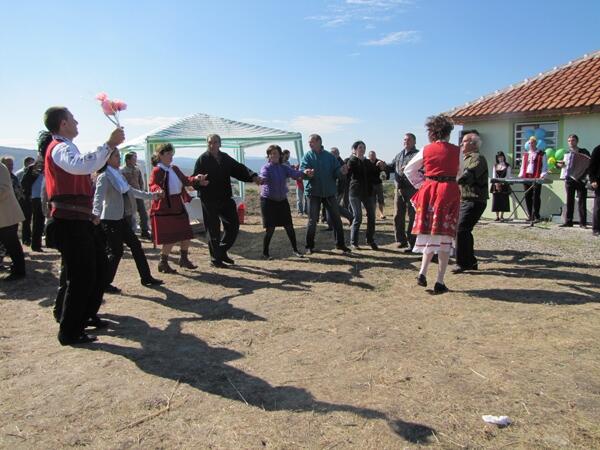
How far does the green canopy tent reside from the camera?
1289 centimetres

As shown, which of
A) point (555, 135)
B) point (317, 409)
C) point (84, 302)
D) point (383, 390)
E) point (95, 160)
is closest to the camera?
point (317, 409)

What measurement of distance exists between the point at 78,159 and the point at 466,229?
4.90 meters

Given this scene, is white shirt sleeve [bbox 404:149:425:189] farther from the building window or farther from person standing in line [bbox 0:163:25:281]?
the building window

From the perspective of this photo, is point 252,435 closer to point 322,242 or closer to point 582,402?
point 582,402

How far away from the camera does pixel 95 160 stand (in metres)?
3.60

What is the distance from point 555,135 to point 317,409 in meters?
12.0

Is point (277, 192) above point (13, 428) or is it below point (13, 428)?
above

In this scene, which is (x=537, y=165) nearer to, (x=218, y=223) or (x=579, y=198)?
(x=579, y=198)

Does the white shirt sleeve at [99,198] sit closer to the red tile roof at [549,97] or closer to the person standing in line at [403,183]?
the person standing in line at [403,183]

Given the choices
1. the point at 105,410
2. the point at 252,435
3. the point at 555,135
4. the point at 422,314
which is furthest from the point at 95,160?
the point at 555,135

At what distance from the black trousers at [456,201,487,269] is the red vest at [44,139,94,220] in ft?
15.3

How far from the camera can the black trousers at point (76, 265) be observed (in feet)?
13.0

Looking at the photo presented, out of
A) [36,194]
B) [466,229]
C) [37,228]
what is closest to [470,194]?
[466,229]

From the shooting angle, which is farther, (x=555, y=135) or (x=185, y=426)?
(x=555, y=135)
